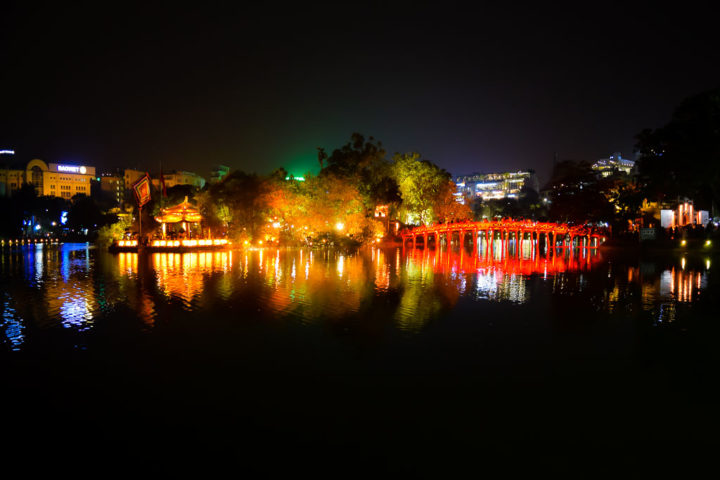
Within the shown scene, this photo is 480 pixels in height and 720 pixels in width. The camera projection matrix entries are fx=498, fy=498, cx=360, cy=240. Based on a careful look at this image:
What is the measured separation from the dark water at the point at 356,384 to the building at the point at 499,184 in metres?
152

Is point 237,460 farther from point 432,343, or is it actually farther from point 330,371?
point 432,343

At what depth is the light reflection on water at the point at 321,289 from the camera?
1230 centimetres

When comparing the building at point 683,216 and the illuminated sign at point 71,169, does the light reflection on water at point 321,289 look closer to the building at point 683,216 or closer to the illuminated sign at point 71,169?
the building at point 683,216

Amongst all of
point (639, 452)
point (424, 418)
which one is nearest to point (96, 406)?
point (424, 418)

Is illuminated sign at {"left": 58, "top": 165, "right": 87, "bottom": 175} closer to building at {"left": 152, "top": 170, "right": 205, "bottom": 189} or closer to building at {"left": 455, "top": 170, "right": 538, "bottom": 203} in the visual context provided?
building at {"left": 152, "top": 170, "right": 205, "bottom": 189}

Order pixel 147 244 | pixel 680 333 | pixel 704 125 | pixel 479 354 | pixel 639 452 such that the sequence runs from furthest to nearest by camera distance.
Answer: pixel 147 244 → pixel 704 125 → pixel 680 333 → pixel 479 354 → pixel 639 452

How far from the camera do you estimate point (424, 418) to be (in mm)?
6105

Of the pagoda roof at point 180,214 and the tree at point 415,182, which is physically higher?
the tree at point 415,182

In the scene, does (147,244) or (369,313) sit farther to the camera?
(147,244)

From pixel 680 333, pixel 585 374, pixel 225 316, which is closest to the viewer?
pixel 585 374

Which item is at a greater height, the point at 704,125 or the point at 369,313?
the point at 704,125

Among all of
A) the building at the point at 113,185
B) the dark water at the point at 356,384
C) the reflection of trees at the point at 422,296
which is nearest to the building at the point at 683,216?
the reflection of trees at the point at 422,296

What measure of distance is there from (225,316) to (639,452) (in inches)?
359

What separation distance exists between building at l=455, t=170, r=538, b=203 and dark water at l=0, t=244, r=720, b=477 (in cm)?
15168
